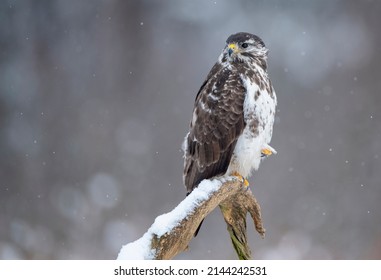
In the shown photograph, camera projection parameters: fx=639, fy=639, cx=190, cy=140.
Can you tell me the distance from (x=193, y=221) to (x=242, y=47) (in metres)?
1.57

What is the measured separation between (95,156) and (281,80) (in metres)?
2.59

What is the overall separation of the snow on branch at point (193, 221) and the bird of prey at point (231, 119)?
200 millimetres

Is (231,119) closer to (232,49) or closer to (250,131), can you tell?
(250,131)

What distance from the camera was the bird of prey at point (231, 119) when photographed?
12.6ft

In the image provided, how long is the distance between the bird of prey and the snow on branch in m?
0.20

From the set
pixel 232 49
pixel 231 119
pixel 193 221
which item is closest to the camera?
pixel 193 221

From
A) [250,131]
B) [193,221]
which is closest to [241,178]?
[250,131]

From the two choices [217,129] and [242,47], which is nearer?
[217,129]

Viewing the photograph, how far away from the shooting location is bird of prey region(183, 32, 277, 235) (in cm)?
384

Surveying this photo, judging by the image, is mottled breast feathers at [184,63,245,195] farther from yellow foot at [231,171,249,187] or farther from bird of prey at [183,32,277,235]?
yellow foot at [231,171,249,187]

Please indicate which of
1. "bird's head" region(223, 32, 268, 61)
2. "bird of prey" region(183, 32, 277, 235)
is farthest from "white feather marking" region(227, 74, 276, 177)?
"bird's head" region(223, 32, 268, 61)

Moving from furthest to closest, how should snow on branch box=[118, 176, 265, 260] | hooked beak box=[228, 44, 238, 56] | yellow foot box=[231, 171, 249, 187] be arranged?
hooked beak box=[228, 44, 238, 56]
yellow foot box=[231, 171, 249, 187]
snow on branch box=[118, 176, 265, 260]

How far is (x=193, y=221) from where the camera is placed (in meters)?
2.75

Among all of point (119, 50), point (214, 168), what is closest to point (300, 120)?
point (119, 50)
